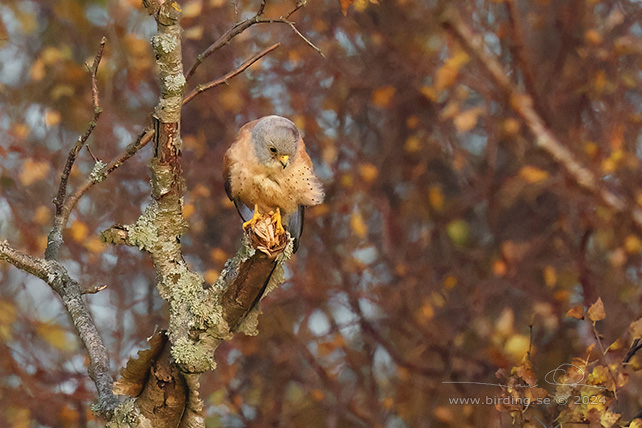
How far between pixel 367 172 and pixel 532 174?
111 centimetres

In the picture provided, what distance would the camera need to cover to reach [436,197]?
531 cm

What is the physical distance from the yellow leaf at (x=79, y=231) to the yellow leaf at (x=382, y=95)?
7.10 ft

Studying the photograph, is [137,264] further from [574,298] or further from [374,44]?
[574,298]

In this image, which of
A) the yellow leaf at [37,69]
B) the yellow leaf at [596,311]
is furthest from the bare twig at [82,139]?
the yellow leaf at [37,69]

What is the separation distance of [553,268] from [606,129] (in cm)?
102

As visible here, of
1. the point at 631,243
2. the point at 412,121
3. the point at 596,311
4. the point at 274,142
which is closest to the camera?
the point at 596,311

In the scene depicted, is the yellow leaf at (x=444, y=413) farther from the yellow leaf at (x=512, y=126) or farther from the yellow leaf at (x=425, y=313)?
the yellow leaf at (x=512, y=126)

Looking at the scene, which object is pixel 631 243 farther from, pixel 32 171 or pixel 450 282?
pixel 32 171

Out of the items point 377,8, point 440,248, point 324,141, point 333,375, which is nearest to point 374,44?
point 377,8

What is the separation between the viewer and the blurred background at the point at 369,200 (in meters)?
4.85

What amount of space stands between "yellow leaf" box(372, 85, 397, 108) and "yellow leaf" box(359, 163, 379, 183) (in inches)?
17.9

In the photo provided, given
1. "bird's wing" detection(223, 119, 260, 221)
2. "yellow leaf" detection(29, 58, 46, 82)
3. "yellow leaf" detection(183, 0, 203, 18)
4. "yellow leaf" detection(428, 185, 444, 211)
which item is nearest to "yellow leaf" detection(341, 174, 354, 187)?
"yellow leaf" detection(428, 185, 444, 211)

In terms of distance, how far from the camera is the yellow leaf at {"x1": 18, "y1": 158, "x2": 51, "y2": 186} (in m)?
4.83

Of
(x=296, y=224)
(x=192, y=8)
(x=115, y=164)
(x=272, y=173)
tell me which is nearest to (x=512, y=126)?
(x=192, y=8)
